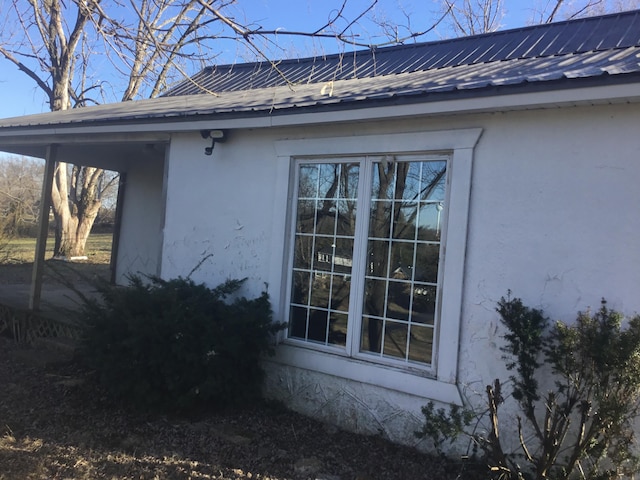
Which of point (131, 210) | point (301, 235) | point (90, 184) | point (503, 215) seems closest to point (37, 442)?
point (301, 235)

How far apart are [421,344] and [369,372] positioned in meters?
0.54

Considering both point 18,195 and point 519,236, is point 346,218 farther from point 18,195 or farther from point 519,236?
point 18,195

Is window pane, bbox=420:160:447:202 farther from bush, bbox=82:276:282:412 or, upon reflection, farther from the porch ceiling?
the porch ceiling

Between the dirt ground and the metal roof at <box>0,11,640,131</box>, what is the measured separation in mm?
2994

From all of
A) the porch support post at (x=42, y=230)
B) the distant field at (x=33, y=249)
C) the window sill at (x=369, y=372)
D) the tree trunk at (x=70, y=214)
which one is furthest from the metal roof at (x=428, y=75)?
the tree trunk at (x=70, y=214)

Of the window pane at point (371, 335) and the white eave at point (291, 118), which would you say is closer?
the white eave at point (291, 118)

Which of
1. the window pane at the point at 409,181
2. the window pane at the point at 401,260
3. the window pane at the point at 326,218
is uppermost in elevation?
the window pane at the point at 409,181

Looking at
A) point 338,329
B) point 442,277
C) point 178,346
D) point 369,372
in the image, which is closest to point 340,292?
point 338,329

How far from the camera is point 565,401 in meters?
3.63

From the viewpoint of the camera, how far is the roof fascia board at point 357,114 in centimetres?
355

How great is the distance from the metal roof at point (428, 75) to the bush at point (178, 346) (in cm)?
203

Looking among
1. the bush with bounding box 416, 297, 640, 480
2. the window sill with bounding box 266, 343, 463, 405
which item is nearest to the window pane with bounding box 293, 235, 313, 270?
the window sill with bounding box 266, 343, 463, 405

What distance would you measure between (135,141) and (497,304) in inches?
191

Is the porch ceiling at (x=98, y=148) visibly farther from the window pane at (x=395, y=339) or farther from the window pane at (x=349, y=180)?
the window pane at (x=395, y=339)
